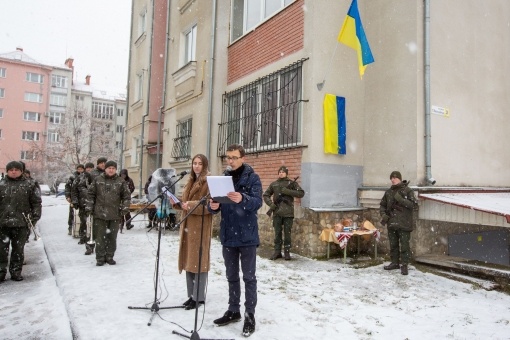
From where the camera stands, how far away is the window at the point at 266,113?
8328 millimetres

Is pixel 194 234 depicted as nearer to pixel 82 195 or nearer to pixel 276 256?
pixel 276 256

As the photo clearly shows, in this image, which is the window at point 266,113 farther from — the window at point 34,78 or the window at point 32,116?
the window at point 34,78

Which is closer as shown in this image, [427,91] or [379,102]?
[427,91]

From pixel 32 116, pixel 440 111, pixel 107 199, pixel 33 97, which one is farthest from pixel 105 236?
pixel 33 97

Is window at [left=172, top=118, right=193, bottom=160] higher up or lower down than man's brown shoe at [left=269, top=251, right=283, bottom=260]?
higher up

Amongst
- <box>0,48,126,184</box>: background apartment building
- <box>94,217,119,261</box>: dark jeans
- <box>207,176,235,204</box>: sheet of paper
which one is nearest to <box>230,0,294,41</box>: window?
<box>94,217,119,261</box>: dark jeans

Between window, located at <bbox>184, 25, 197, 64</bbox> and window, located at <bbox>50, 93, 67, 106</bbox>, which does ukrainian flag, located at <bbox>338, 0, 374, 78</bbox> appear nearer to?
window, located at <bbox>184, 25, 197, 64</bbox>

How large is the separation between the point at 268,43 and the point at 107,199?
5493 millimetres

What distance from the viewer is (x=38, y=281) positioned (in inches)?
226

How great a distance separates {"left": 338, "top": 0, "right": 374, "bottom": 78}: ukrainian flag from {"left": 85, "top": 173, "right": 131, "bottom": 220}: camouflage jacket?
17.2ft

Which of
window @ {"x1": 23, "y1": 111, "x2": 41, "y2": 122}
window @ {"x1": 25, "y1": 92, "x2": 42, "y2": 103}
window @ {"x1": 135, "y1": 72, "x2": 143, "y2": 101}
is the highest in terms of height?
window @ {"x1": 25, "y1": 92, "x2": 42, "y2": 103}

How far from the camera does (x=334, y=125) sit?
7.71 m

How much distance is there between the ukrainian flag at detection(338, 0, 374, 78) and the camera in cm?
734

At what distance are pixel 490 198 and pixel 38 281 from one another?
322 inches
